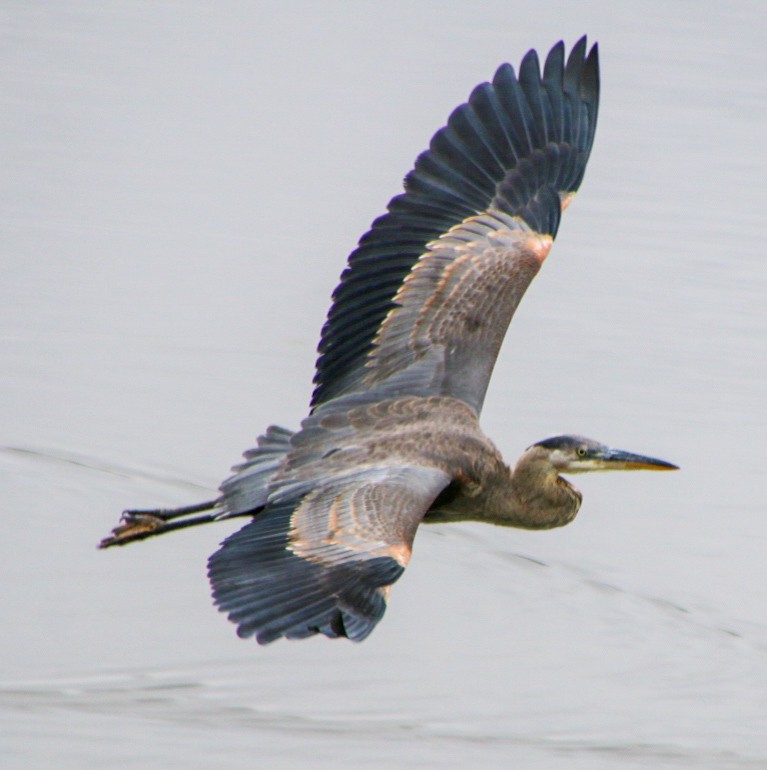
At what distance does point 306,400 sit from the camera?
33.5 feet

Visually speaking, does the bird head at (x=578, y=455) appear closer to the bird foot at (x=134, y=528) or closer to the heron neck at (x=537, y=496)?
the heron neck at (x=537, y=496)

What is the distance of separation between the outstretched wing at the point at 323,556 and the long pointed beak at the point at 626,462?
1120 mm

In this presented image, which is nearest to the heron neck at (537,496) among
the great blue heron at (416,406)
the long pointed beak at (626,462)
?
the great blue heron at (416,406)

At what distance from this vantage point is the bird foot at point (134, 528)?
7938 mm

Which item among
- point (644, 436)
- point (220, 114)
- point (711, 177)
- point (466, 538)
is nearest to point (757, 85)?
point (711, 177)

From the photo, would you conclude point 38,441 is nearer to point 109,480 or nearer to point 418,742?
point 109,480

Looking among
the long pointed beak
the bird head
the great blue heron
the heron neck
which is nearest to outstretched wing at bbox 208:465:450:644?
the great blue heron

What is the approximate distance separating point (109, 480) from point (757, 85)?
29.6 feet

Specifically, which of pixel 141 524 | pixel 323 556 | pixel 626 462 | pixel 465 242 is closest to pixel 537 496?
pixel 626 462

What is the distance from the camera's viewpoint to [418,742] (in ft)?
24.1

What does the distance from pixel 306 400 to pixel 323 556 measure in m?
3.70

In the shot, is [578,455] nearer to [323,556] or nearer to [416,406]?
[416,406]

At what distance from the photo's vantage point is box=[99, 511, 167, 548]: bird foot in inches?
313

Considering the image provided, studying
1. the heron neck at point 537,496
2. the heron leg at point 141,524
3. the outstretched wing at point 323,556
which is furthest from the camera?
the heron neck at point 537,496
